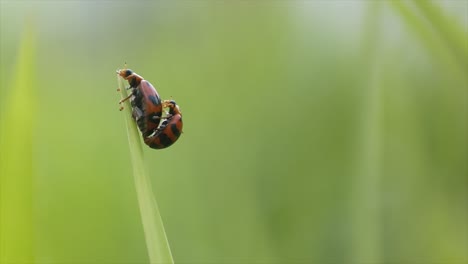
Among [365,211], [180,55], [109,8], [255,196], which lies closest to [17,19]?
[109,8]

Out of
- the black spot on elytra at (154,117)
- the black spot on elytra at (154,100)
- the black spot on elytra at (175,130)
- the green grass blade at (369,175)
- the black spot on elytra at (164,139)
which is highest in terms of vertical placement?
the black spot on elytra at (154,100)

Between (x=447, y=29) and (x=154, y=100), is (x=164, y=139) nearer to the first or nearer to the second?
(x=154, y=100)

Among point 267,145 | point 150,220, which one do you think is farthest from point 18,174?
point 267,145

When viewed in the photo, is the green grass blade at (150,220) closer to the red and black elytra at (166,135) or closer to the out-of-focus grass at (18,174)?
the out-of-focus grass at (18,174)

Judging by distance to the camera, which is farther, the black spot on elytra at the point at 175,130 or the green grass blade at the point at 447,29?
the black spot on elytra at the point at 175,130

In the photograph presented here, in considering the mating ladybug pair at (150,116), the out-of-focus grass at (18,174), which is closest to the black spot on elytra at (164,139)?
the mating ladybug pair at (150,116)

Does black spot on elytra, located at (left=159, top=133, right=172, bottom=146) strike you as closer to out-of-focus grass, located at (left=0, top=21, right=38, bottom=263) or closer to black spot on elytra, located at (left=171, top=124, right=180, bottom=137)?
black spot on elytra, located at (left=171, top=124, right=180, bottom=137)

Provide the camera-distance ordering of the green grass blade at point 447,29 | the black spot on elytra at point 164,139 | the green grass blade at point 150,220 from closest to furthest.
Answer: the green grass blade at point 150,220
the green grass blade at point 447,29
the black spot on elytra at point 164,139
